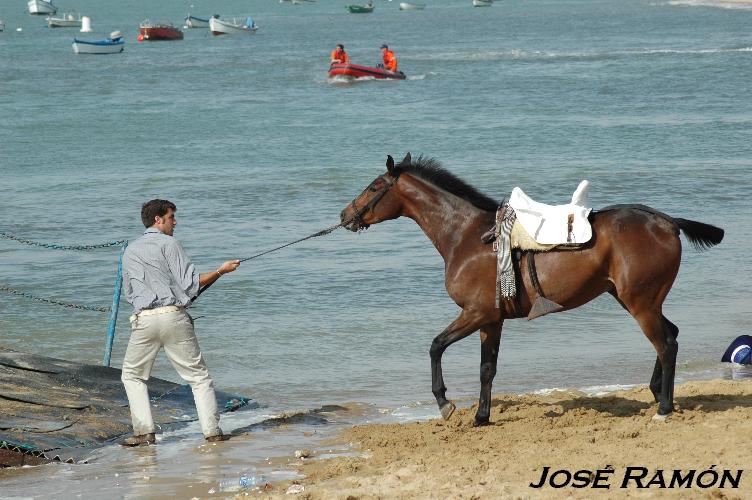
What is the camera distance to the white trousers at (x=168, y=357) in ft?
27.9

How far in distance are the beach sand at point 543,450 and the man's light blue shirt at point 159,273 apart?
1472 millimetres

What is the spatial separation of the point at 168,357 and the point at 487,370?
233cm

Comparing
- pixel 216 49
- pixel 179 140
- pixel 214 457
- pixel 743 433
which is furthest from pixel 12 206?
pixel 216 49

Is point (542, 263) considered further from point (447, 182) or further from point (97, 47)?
point (97, 47)

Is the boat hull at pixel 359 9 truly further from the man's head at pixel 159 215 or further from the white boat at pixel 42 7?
the man's head at pixel 159 215

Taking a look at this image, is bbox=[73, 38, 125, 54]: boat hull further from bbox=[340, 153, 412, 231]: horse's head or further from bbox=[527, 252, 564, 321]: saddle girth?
bbox=[527, 252, 564, 321]: saddle girth

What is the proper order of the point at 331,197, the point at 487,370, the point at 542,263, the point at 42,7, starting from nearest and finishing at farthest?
the point at 542,263 < the point at 487,370 < the point at 331,197 < the point at 42,7

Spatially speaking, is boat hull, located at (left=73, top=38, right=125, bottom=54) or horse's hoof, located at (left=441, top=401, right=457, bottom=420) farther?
boat hull, located at (left=73, top=38, right=125, bottom=54)

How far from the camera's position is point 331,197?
24375 mm

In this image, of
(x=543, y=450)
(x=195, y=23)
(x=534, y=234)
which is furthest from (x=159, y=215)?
(x=195, y=23)

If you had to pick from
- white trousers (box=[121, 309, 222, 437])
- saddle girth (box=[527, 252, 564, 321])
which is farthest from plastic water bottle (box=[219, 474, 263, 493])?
saddle girth (box=[527, 252, 564, 321])

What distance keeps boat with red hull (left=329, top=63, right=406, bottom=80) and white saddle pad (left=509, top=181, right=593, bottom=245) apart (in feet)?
140

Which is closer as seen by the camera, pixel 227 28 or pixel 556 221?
pixel 556 221

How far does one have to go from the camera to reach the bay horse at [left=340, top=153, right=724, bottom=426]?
28.3ft
